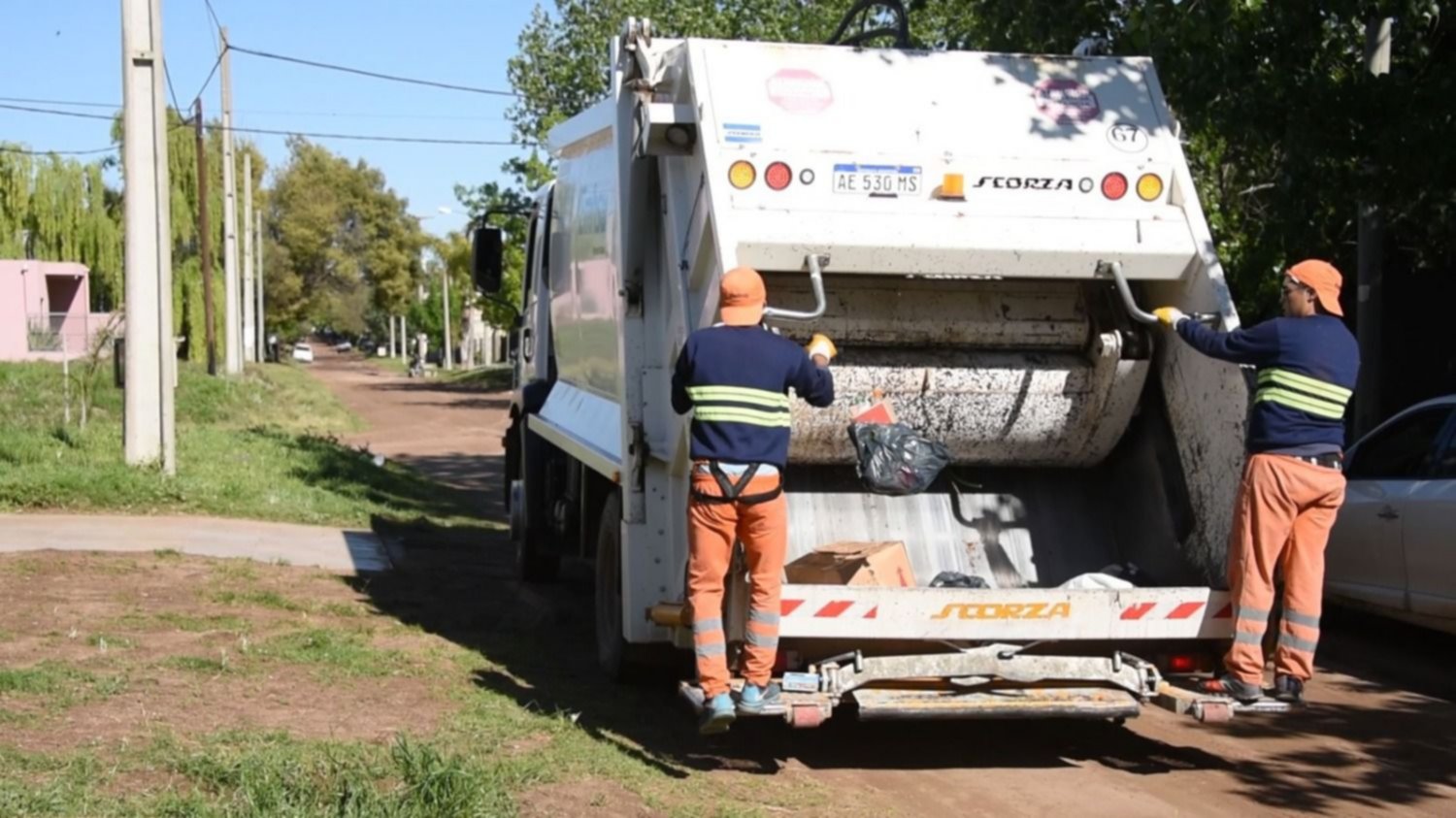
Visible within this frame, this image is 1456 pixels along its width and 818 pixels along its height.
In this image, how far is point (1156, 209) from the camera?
7062 millimetres

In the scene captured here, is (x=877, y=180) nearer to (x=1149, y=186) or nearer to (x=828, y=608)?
(x=1149, y=186)

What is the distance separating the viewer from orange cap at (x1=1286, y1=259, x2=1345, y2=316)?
6699mm

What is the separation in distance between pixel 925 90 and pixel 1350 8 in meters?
4.54

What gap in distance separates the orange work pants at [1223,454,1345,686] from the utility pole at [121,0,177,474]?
11.0 m

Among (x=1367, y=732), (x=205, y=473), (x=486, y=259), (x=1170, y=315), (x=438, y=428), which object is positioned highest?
(x=486, y=259)

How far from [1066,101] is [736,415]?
216cm

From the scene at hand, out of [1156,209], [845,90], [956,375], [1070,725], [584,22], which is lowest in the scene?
[1070,725]

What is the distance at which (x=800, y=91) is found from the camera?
23.1ft

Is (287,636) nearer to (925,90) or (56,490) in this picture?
(925,90)

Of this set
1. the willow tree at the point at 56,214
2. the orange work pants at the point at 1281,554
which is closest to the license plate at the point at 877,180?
the orange work pants at the point at 1281,554

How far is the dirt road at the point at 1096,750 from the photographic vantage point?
630 centimetres

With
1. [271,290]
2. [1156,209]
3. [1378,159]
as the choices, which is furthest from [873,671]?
[271,290]

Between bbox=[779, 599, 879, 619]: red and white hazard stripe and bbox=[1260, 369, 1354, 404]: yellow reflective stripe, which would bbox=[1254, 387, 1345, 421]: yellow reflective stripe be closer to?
bbox=[1260, 369, 1354, 404]: yellow reflective stripe

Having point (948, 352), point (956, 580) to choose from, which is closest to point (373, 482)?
point (948, 352)
